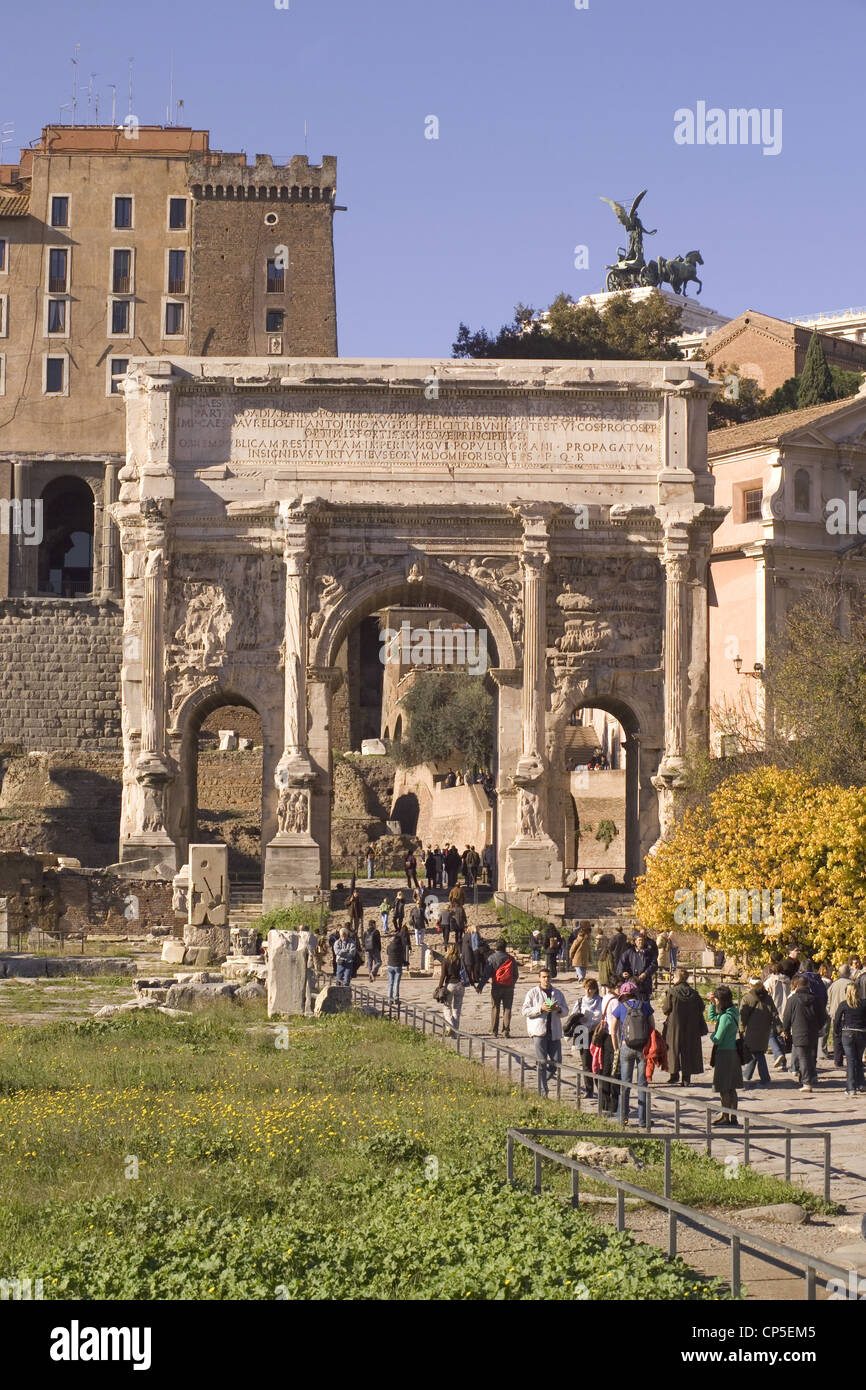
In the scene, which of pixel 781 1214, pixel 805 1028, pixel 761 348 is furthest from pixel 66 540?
pixel 781 1214

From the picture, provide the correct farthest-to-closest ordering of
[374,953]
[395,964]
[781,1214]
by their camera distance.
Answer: [374,953]
[395,964]
[781,1214]

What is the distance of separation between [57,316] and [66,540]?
28.5 feet

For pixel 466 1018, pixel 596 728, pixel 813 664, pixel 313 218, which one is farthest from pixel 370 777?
pixel 466 1018

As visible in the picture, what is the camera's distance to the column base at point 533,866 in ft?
131

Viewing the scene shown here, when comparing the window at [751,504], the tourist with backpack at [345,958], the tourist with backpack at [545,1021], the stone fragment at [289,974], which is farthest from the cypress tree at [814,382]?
the tourist with backpack at [545,1021]

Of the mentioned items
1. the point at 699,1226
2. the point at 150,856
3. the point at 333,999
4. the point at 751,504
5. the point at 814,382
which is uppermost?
the point at 814,382

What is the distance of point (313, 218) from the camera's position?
7238 centimetres

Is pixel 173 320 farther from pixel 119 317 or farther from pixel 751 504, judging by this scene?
pixel 751 504

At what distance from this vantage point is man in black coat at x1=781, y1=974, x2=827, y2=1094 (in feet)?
68.4

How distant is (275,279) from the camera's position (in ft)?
235

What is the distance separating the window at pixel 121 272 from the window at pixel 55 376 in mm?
3392

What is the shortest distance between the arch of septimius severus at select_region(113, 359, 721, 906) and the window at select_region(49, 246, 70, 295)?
31176 millimetres

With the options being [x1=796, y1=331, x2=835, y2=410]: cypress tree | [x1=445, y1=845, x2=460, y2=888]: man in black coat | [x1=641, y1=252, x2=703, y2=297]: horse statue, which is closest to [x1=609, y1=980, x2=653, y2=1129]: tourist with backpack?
[x1=445, y1=845, x2=460, y2=888]: man in black coat
